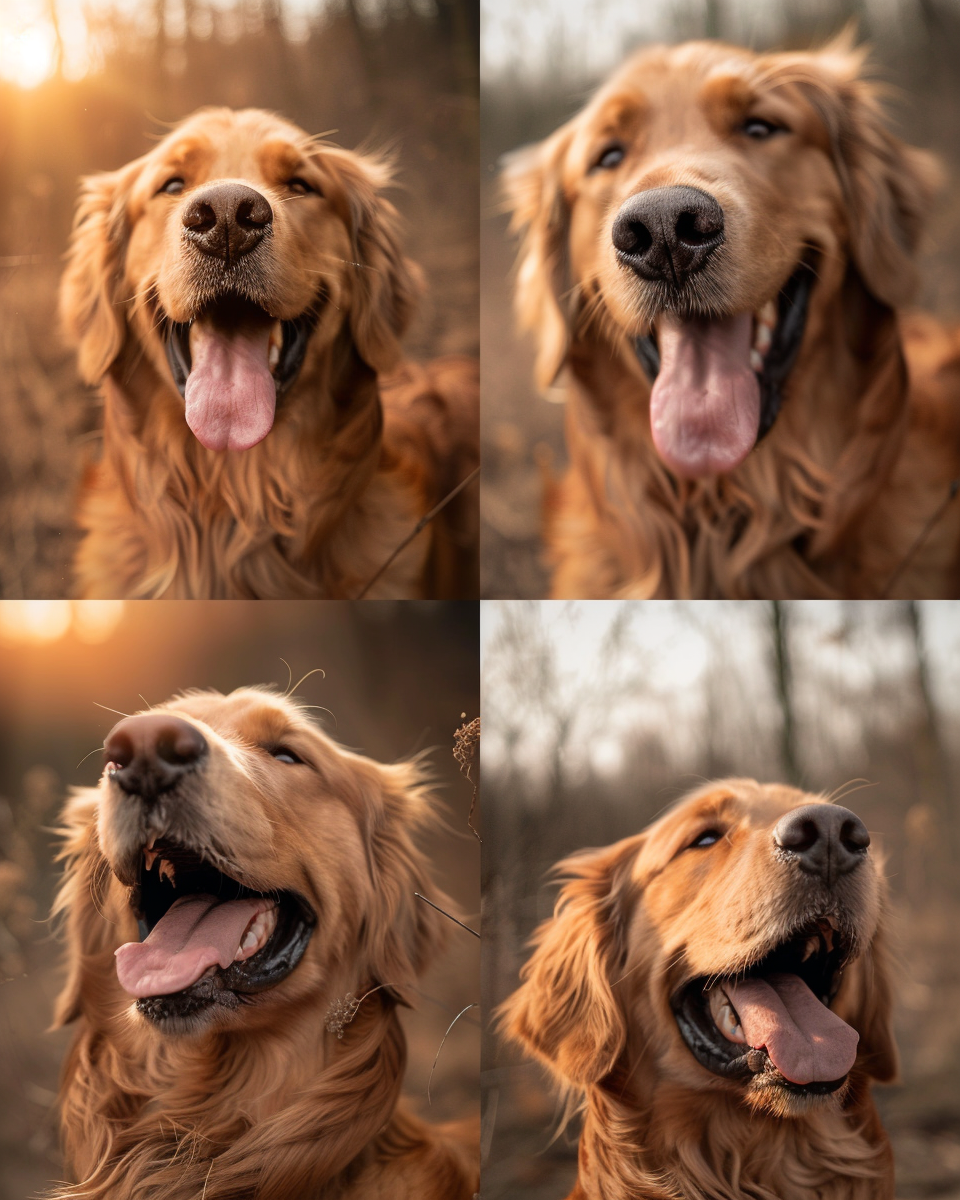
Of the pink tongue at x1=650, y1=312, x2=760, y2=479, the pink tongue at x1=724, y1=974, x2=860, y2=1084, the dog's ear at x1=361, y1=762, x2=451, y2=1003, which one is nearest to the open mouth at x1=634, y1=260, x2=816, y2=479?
the pink tongue at x1=650, y1=312, x2=760, y2=479

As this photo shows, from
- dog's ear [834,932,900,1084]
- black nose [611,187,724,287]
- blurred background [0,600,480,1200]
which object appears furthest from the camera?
blurred background [0,600,480,1200]

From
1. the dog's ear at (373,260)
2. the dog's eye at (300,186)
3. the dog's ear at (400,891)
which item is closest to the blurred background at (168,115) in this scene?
the dog's ear at (373,260)

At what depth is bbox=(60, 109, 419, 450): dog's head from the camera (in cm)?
203

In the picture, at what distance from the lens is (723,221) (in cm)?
191

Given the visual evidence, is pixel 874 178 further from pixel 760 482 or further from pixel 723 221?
pixel 760 482

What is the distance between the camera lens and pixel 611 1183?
2.09 meters

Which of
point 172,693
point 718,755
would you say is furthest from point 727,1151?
point 172,693

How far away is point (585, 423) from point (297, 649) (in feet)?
2.88

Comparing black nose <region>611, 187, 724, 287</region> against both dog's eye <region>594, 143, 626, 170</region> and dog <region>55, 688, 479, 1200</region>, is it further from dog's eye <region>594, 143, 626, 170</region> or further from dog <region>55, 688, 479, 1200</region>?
dog <region>55, 688, 479, 1200</region>

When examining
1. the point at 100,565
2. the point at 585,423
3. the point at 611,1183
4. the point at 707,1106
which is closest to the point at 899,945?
the point at 707,1106

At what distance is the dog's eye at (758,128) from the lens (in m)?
1.96

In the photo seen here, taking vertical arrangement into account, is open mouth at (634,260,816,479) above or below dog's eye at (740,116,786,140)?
below

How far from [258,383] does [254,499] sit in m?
0.27

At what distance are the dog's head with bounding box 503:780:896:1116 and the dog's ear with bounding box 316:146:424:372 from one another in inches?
52.1
